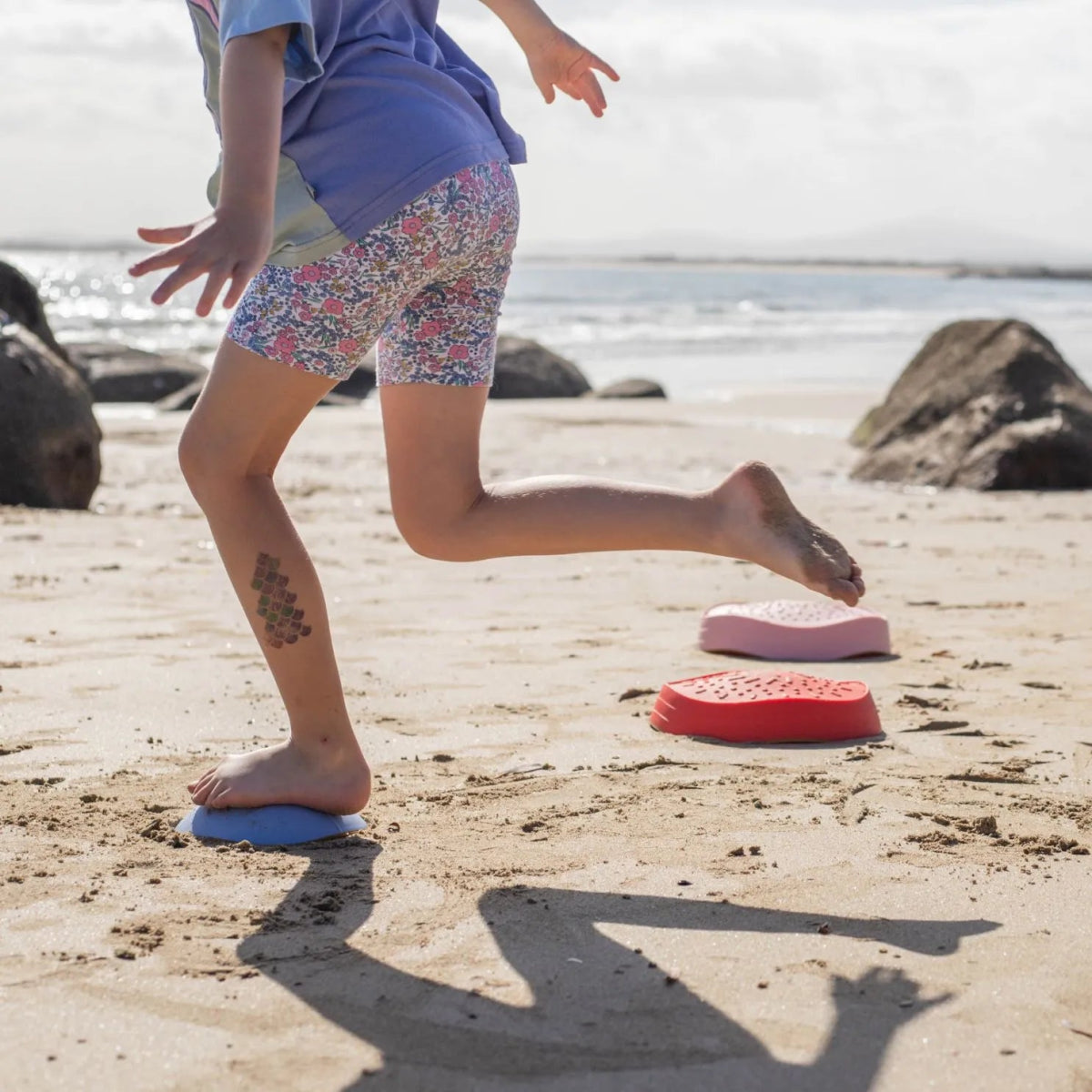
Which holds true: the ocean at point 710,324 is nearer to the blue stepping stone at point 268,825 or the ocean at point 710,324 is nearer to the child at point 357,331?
the child at point 357,331

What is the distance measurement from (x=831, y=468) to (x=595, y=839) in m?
6.81

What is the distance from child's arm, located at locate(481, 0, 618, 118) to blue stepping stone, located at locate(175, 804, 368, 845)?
146 cm

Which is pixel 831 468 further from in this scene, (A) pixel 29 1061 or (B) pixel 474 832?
(A) pixel 29 1061

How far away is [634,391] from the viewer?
588 inches

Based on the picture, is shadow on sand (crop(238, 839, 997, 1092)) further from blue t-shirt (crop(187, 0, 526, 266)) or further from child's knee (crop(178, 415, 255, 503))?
blue t-shirt (crop(187, 0, 526, 266))

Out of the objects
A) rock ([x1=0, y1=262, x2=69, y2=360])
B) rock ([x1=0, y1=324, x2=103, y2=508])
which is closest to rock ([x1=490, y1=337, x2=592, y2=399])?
rock ([x1=0, y1=262, x2=69, y2=360])

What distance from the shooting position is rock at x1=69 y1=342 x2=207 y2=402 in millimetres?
14859

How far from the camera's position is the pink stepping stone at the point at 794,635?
416 centimetres

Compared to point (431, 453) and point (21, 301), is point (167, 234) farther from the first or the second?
point (21, 301)

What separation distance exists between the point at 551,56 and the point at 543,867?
1.59m

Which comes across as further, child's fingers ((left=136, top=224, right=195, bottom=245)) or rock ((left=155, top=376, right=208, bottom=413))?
rock ((left=155, top=376, right=208, bottom=413))

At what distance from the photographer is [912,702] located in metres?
3.57

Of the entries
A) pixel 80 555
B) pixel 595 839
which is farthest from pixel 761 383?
pixel 595 839

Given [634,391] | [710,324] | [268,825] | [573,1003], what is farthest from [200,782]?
[710,324]
